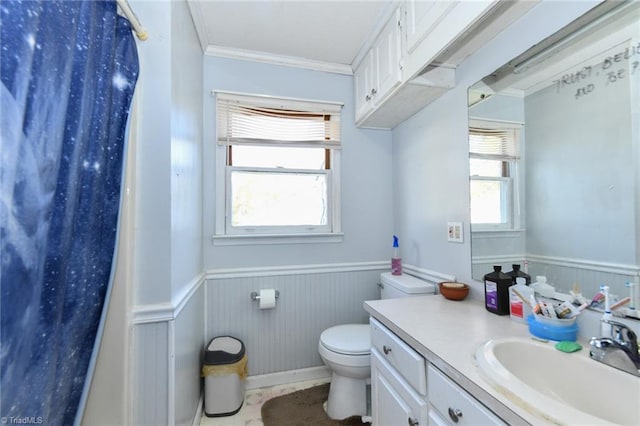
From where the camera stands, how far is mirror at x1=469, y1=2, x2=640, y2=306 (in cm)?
83

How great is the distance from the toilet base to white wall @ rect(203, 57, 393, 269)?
31.1 inches

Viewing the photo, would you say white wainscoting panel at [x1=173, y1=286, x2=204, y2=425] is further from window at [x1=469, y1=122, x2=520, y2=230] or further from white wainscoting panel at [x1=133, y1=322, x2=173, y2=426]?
window at [x1=469, y1=122, x2=520, y2=230]

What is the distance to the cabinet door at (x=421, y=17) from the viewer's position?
1.11 m

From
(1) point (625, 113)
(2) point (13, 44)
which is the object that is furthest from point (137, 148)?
(1) point (625, 113)

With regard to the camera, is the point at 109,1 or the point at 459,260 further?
the point at 459,260

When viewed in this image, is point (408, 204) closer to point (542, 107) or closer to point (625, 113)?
point (542, 107)

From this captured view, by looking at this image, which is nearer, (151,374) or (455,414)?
(455,414)

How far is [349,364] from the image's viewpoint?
4.85 ft

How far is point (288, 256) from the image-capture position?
6.50ft

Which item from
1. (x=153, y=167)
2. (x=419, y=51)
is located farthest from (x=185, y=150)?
(x=419, y=51)

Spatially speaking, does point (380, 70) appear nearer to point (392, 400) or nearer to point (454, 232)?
point (454, 232)

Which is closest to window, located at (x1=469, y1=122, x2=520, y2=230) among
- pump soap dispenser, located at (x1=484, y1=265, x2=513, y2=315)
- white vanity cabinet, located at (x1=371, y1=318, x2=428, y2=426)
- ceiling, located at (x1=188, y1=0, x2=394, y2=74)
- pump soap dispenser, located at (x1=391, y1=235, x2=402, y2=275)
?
pump soap dispenser, located at (x1=484, y1=265, x2=513, y2=315)

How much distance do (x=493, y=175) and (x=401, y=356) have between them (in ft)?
3.10

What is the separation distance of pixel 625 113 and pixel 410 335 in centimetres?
97
